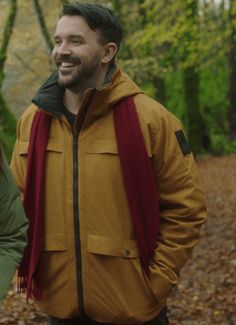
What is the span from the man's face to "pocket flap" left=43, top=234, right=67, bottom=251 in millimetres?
799

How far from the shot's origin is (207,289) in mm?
7738

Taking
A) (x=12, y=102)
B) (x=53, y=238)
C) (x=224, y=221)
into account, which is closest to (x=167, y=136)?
(x=53, y=238)

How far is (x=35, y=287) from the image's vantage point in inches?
131

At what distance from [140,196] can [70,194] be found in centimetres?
37

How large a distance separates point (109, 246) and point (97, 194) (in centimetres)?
28

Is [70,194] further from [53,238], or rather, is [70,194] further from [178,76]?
[178,76]

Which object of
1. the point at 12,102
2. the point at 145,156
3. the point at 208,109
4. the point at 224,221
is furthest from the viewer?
the point at 208,109

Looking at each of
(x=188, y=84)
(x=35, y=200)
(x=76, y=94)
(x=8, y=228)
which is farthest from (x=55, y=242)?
(x=188, y=84)

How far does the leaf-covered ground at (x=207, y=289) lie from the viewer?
6.54 m

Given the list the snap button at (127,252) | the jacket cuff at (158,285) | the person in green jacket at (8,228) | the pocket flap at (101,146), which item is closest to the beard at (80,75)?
the pocket flap at (101,146)

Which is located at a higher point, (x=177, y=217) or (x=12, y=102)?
(x=177, y=217)

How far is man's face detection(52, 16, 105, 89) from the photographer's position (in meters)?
3.20

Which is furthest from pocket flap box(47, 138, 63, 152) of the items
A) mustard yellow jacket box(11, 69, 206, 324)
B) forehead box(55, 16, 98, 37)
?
forehead box(55, 16, 98, 37)

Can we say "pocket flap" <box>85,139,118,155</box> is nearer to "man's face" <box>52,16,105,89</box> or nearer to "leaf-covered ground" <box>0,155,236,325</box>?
"man's face" <box>52,16,105,89</box>
